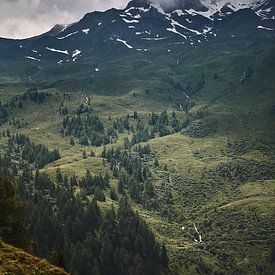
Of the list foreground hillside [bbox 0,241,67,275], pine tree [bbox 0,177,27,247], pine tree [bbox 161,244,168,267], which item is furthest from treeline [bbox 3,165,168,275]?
foreground hillside [bbox 0,241,67,275]

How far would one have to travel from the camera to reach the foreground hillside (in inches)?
1473

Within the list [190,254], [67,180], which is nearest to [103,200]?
[67,180]

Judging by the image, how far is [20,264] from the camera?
39062 millimetres

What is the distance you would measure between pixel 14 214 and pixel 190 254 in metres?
113

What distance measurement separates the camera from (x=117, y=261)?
132 m

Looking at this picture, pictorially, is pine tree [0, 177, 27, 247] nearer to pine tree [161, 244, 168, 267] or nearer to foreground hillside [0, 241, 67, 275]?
foreground hillside [0, 241, 67, 275]

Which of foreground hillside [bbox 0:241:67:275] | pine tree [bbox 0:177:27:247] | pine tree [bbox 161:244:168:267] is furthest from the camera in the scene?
pine tree [bbox 161:244:168:267]

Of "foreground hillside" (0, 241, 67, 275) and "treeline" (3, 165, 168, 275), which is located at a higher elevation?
"foreground hillside" (0, 241, 67, 275)

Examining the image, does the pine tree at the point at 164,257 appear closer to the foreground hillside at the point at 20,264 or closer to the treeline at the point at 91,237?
the treeline at the point at 91,237

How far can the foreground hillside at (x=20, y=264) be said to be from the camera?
37406 mm

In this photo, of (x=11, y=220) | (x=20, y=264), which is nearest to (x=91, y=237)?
(x=11, y=220)

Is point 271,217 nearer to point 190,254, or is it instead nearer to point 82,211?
point 190,254

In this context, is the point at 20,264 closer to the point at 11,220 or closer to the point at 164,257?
the point at 11,220

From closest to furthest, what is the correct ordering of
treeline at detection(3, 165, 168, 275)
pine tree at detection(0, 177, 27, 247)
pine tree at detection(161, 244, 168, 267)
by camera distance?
pine tree at detection(0, 177, 27, 247)
treeline at detection(3, 165, 168, 275)
pine tree at detection(161, 244, 168, 267)
